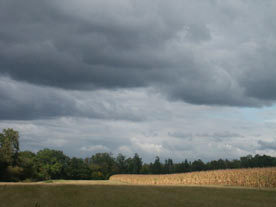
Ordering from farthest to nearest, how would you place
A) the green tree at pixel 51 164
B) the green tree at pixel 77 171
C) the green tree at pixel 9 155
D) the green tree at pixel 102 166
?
the green tree at pixel 102 166, the green tree at pixel 77 171, the green tree at pixel 51 164, the green tree at pixel 9 155

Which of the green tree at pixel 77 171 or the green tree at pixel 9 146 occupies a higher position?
the green tree at pixel 9 146

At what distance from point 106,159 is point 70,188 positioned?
122m

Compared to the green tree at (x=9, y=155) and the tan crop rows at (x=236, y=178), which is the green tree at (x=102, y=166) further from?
the tan crop rows at (x=236, y=178)

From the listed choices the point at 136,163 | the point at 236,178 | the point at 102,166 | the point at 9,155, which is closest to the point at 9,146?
the point at 9,155

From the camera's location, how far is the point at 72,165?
332 feet

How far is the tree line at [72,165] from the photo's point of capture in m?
59.3

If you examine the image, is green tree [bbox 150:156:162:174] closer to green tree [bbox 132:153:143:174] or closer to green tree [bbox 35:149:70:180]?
green tree [bbox 132:153:143:174]

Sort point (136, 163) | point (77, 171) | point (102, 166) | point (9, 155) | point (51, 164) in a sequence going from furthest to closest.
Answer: point (136, 163), point (102, 166), point (77, 171), point (51, 164), point (9, 155)

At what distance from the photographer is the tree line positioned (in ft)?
195

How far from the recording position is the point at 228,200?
51.5 feet

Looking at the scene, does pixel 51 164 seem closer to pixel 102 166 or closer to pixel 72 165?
pixel 72 165

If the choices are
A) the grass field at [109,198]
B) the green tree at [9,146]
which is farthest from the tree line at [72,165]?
Answer: the grass field at [109,198]

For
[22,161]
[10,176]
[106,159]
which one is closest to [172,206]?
[10,176]

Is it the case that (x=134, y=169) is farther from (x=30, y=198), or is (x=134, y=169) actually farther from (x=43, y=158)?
(x=30, y=198)
